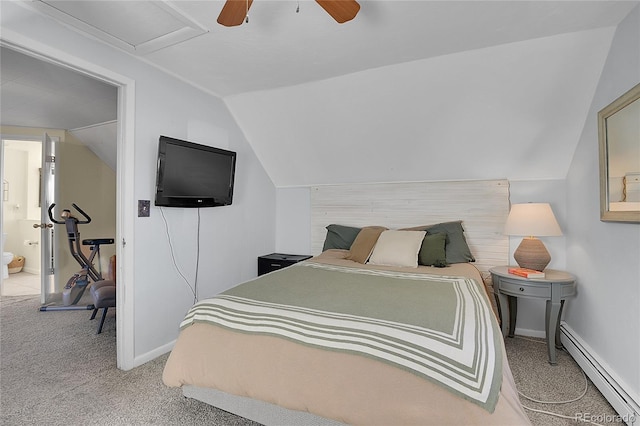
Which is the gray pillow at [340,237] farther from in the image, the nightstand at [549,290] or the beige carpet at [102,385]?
the beige carpet at [102,385]

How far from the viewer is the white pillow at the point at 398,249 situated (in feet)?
9.02

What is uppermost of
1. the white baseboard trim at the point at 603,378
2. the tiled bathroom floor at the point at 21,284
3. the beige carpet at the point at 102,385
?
the white baseboard trim at the point at 603,378

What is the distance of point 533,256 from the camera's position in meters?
2.55

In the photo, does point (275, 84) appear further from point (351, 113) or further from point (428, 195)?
point (428, 195)

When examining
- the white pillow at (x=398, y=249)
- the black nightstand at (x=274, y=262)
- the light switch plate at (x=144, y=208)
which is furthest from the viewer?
the black nightstand at (x=274, y=262)

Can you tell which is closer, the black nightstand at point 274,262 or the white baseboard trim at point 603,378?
the white baseboard trim at point 603,378

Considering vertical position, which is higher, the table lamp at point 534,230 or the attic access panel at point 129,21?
the attic access panel at point 129,21

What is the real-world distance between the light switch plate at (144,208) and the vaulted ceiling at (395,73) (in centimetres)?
115

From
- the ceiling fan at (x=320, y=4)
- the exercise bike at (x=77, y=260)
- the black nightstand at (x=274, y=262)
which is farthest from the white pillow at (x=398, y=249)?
the exercise bike at (x=77, y=260)

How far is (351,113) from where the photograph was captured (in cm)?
300

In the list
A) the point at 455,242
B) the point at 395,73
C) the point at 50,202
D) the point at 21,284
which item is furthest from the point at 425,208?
the point at 21,284

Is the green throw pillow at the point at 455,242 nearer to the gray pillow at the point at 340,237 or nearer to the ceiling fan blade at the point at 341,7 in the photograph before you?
the gray pillow at the point at 340,237

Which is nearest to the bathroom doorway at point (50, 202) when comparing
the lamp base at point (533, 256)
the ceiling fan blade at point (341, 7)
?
the ceiling fan blade at point (341, 7)

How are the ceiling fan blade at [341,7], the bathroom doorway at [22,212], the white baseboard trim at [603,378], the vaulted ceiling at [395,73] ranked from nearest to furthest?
the ceiling fan blade at [341,7]
the white baseboard trim at [603,378]
the vaulted ceiling at [395,73]
the bathroom doorway at [22,212]
